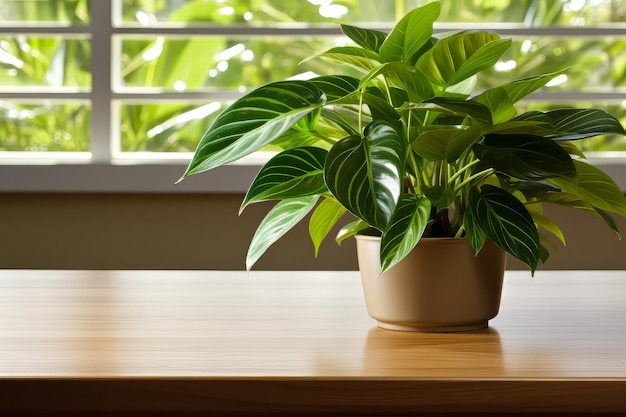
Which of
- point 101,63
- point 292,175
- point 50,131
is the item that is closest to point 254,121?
point 292,175

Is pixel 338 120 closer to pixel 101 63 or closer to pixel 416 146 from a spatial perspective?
pixel 416 146

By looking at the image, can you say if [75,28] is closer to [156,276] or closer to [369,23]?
[369,23]

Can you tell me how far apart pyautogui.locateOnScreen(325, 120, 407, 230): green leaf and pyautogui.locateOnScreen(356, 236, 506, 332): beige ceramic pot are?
0.39 ft

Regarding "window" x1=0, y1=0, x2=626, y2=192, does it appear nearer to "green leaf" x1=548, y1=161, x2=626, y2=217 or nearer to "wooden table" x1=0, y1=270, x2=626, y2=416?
"wooden table" x1=0, y1=270, x2=626, y2=416

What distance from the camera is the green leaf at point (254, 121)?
1.96 feet

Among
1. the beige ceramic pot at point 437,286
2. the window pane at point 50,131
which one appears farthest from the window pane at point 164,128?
the beige ceramic pot at point 437,286

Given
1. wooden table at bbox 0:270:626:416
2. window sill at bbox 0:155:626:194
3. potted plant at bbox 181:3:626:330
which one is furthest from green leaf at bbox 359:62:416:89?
window sill at bbox 0:155:626:194

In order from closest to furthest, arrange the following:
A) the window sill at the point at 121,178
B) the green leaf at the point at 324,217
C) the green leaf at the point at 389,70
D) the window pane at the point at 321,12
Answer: the green leaf at the point at 389,70
the green leaf at the point at 324,217
the window sill at the point at 121,178
the window pane at the point at 321,12

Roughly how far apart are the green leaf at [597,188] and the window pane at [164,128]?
6.41ft

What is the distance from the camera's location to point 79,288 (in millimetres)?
1007

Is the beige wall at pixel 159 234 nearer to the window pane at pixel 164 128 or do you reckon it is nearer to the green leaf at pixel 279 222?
the window pane at pixel 164 128

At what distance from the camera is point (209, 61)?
8.41 feet

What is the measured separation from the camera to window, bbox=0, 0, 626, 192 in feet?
8.23

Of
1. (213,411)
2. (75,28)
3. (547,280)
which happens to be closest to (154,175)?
(75,28)
